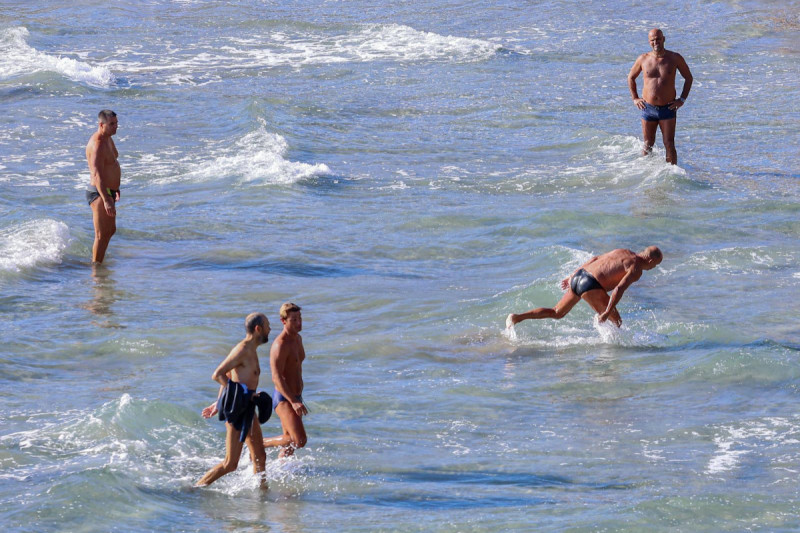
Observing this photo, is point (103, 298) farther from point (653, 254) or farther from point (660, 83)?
point (660, 83)

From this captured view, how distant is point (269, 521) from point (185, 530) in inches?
20.2

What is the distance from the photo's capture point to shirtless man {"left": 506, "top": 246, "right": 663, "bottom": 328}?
35.8ft

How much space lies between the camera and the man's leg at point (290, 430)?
849cm

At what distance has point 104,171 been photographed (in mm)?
12602

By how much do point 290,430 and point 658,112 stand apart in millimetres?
9065

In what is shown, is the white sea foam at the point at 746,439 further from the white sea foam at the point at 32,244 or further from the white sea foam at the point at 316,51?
the white sea foam at the point at 316,51

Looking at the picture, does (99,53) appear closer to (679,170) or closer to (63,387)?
(679,170)

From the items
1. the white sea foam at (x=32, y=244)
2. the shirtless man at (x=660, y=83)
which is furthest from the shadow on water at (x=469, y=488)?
the shirtless man at (x=660, y=83)

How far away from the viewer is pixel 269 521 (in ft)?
25.8

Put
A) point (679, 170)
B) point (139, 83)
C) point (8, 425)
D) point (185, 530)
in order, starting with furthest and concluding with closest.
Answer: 1. point (139, 83)
2. point (679, 170)
3. point (8, 425)
4. point (185, 530)

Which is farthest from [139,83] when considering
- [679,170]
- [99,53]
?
[679,170]

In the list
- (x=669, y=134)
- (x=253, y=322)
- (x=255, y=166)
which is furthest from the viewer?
(x=255, y=166)

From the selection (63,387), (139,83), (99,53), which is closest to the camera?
(63,387)

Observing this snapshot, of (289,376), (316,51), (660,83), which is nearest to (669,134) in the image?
(660,83)
